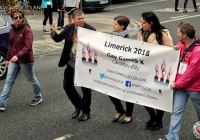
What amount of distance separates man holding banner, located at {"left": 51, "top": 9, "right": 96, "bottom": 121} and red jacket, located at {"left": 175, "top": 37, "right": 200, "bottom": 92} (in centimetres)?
158

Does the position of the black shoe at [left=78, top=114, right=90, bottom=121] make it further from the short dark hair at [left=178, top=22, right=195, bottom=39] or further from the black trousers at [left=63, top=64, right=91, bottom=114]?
the short dark hair at [left=178, top=22, right=195, bottom=39]

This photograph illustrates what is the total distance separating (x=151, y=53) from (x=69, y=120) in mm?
1738

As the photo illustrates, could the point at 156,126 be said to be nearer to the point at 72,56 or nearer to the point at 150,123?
the point at 150,123

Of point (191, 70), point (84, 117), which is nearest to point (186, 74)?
point (191, 70)

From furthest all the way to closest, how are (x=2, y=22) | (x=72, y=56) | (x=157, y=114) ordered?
(x=2, y=22)
(x=72, y=56)
(x=157, y=114)

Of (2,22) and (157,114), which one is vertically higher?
(2,22)

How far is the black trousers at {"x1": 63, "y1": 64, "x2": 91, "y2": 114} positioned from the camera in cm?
538

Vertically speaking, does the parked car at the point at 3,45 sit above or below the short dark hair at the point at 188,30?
below

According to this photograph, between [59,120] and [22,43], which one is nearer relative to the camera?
[59,120]

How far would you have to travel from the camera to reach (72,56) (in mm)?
5320

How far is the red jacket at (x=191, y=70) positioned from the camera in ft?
13.8

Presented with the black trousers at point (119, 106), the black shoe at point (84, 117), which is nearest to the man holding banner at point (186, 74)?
the black trousers at point (119, 106)

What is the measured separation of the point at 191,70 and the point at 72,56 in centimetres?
184

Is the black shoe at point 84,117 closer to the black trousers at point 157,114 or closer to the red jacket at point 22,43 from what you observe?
the black trousers at point 157,114
